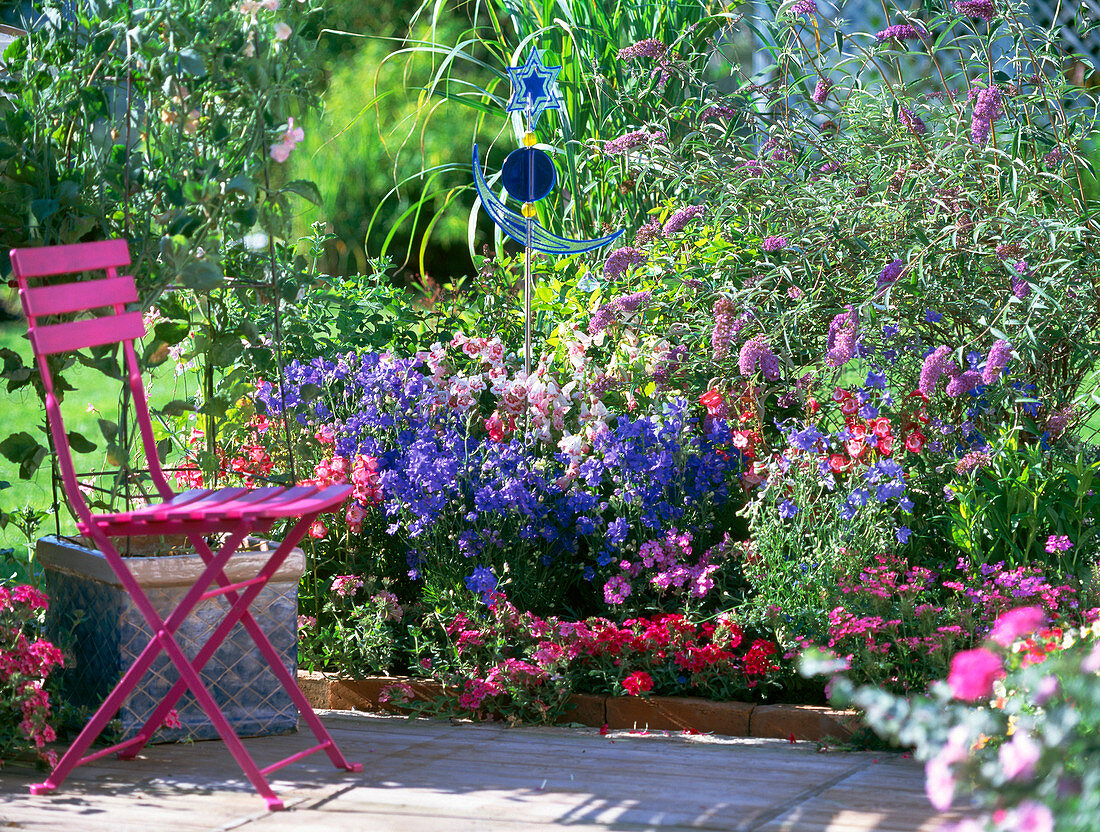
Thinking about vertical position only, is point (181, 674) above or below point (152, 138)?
below

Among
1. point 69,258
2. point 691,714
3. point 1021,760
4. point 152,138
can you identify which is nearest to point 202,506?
point 69,258

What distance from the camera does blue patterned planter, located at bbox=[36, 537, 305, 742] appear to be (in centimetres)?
270

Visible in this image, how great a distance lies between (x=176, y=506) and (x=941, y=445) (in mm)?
1938

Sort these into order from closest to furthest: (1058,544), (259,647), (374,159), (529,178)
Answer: (259,647)
(1058,544)
(529,178)
(374,159)

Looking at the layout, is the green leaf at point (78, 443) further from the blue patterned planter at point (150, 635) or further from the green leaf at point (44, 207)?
the green leaf at point (44, 207)

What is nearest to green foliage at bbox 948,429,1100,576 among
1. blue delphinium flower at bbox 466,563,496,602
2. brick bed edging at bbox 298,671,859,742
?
brick bed edging at bbox 298,671,859,742

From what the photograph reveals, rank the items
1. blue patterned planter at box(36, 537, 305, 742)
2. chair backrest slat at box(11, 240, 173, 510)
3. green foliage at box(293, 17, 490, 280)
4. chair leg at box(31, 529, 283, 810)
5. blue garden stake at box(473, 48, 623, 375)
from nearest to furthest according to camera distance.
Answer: chair leg at box(31, 529, 283, 810) → chair backrest slat at box(11, 240, 173, 510) → blue patterned planter at box(36, 537, 305, 742) → blue garden stake at box(473, 48, 623, 375) → green foliage at box(293, 17, 490, 280)

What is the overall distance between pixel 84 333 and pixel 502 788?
1.22 meters

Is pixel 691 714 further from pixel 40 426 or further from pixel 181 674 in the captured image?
→ pixel 40 426

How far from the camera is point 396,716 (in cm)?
304

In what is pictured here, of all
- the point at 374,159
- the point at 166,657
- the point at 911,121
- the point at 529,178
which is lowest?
the point at 166,657

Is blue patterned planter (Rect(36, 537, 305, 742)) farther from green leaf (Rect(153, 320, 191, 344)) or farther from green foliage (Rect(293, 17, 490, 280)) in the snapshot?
green foliage (Rect(293, 17, 490, 280))

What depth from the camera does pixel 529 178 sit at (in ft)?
12.6

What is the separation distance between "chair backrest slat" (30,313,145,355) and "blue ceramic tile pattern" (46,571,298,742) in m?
0.56
